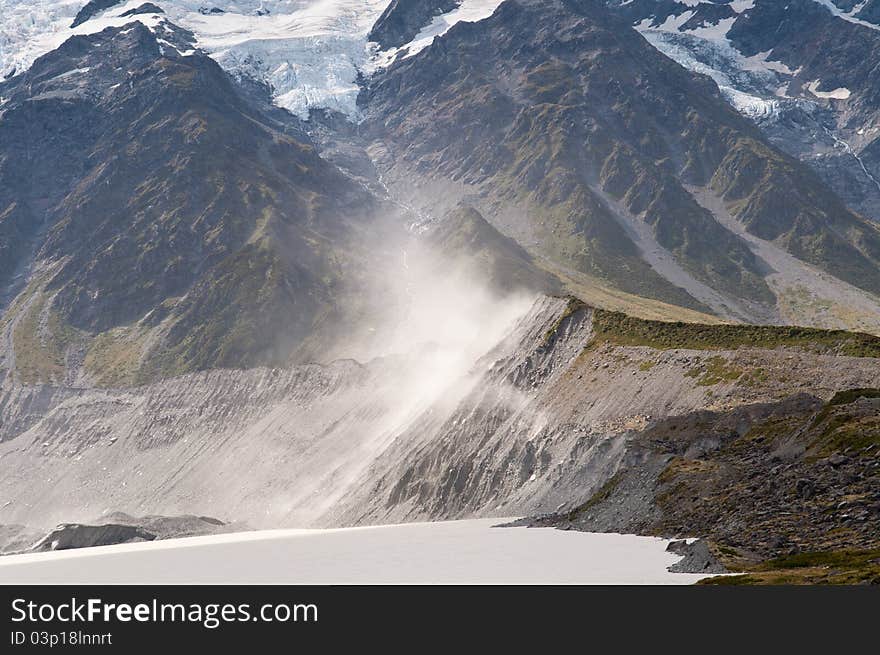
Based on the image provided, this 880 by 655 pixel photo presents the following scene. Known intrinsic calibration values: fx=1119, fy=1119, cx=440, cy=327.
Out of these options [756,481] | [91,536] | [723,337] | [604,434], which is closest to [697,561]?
[756,481]

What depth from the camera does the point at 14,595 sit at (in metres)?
52.7

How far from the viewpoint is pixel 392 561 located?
76562mm

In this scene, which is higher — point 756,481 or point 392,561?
point 756,481

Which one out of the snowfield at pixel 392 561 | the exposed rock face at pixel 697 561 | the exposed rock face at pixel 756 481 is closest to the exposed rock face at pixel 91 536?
the snowfield at pixel 392 561

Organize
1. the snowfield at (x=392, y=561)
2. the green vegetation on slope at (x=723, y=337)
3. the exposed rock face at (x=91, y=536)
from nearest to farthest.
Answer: the snowfield at (x=392, y=561), the green vegetation on slope at (x=723, y=337), the exposed rock face at (x=91, y=536)

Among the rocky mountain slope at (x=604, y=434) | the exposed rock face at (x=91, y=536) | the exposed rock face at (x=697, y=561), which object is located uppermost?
the exposed rock face at (x=697, y=561)

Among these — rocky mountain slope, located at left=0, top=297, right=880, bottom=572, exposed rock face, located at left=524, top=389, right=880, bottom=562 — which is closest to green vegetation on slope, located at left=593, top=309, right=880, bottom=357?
rocky mountain slope, located at left=0, top=297, right=880, bottom=572

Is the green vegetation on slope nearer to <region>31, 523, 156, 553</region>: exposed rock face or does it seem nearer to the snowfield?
A: the snowfield

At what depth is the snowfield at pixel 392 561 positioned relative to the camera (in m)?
66.4

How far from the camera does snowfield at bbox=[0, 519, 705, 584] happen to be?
66.4 meters

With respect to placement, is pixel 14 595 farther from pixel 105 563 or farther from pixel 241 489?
pixel 241 489

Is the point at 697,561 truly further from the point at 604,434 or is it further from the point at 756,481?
the point at 604,434

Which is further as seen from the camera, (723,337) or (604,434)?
(723,337)

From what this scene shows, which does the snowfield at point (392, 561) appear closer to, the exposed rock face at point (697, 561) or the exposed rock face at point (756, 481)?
the exposed rock face at point (697, 561)
